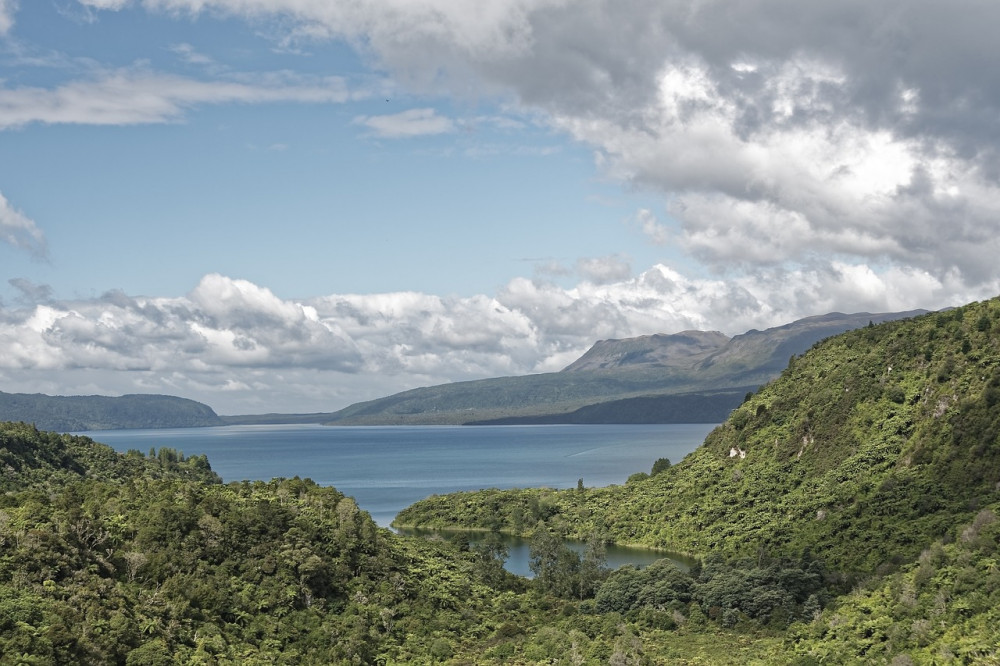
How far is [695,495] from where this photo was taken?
634 ft

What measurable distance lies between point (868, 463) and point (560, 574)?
2240 inches

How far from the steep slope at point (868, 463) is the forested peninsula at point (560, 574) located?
51cm

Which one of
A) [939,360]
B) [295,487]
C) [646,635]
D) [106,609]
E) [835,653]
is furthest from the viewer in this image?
[939,360]

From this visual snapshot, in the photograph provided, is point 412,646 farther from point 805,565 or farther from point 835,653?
point 805,565

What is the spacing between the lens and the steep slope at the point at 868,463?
443 ft

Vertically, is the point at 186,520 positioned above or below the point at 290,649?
above

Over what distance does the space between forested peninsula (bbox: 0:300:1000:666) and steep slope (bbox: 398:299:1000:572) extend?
20.1 inches

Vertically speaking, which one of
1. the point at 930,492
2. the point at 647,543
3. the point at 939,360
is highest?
the point at 939,360

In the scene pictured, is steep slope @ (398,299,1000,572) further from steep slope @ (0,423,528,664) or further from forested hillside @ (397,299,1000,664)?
steep slope @ (0,423,528,664)

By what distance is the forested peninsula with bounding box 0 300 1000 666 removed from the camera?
85.8 meters

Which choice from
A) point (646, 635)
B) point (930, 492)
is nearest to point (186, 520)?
point (646, 635)

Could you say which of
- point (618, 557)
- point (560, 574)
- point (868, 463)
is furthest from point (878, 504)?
point (618, 557)

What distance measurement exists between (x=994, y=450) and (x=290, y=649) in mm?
98215

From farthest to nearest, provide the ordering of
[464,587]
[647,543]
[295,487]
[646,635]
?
[647,543], [295,487], [464,587], [646,635]
